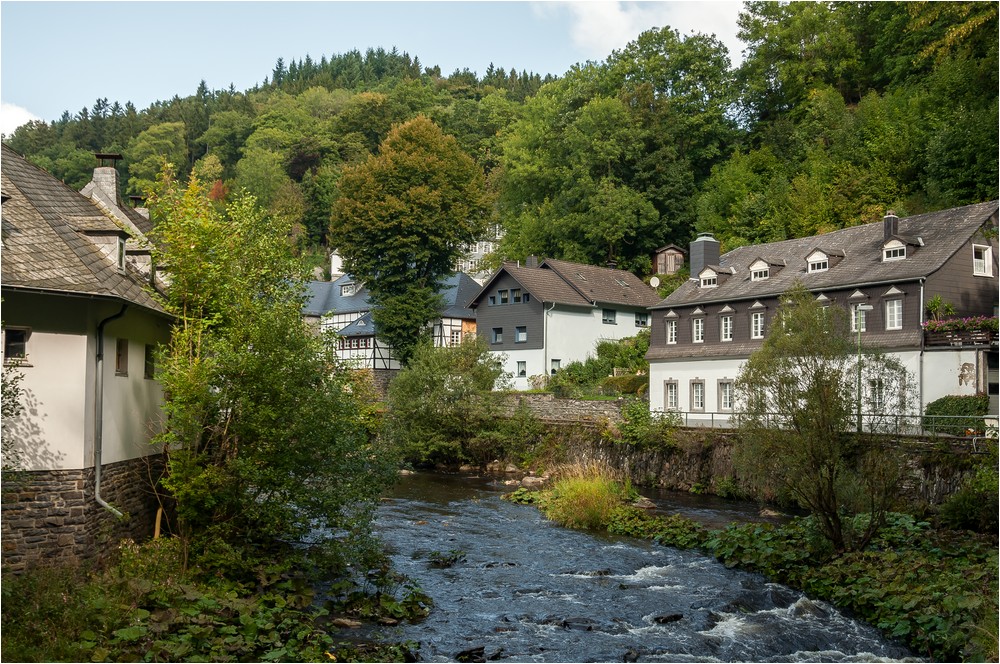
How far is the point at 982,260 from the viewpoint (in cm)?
3647

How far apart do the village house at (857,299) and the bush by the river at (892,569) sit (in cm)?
970

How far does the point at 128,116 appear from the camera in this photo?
402 ft

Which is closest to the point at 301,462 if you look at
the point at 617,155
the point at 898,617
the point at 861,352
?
the point at 898,617

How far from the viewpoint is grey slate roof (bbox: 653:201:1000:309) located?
3603cm

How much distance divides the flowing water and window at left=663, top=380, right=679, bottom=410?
17565 mm

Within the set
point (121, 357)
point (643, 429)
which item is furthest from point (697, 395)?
point (121, 357)

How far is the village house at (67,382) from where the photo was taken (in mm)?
15109

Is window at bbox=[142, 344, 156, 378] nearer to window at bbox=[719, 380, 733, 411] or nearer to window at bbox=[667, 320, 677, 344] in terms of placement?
window at bbox=[719, 380, 733, 411]

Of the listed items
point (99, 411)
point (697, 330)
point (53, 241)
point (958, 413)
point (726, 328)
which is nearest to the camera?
point (99, 411)

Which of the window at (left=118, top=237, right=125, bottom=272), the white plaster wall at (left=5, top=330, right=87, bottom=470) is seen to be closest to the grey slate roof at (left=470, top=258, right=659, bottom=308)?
the window at (left=118, top=237, right=125, bottom=272)

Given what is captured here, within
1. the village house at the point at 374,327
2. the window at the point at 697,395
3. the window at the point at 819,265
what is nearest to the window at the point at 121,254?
the window at the point at 697,395

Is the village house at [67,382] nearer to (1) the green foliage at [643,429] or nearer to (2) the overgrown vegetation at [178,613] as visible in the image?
(2) the overgrown vegetation at [178,613]

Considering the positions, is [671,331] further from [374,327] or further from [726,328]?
[374,327]

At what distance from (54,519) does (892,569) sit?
15863mm
